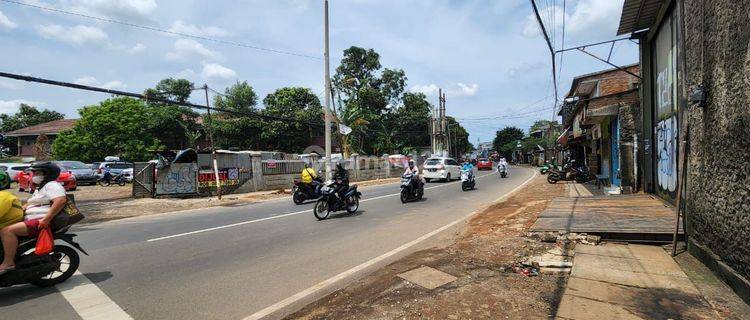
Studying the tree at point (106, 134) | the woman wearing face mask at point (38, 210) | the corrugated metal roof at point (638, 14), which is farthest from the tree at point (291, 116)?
the woman wearing face mask at point (38, 210)

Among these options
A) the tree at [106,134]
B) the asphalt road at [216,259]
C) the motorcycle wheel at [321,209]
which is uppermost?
the tree at [106,134]

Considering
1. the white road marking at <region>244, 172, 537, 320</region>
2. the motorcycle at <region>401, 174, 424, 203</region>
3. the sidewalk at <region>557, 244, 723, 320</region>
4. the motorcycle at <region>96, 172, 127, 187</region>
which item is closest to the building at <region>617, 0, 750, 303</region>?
the sidewalk at <region>557, 244, 723, 320</region>

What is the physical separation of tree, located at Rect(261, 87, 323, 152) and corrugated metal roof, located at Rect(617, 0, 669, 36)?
112ft

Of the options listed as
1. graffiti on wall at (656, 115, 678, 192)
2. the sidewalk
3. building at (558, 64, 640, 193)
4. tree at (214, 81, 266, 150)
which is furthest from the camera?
tree at (214, 81, 266, 150)

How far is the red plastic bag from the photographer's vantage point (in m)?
4.89

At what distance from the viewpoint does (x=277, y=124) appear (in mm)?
43062

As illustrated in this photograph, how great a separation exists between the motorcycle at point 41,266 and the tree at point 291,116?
3779 cm

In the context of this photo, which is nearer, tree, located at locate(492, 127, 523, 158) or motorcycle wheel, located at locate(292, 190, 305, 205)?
motorcycle wheel, located at locate(292, 190, 305, 205)

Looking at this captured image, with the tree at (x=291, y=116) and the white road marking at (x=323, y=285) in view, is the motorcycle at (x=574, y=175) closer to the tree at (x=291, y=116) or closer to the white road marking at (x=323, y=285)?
the white road marking at (x=323, y=285)

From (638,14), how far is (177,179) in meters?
18.1

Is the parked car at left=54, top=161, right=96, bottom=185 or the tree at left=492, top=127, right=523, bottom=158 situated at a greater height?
the tree at left=492, top=127, right=523, bottom=158

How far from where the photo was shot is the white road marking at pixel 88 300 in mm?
4164

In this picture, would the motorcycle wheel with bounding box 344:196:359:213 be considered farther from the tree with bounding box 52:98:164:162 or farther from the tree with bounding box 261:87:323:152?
the tree with bounding box 52:98:164:162

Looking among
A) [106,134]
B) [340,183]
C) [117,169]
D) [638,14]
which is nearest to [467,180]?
[340,183]
